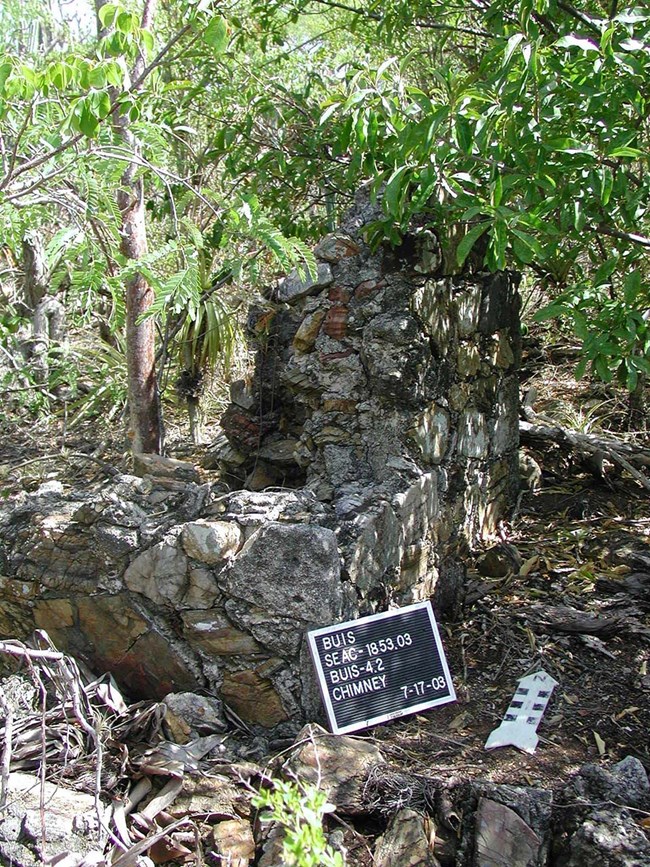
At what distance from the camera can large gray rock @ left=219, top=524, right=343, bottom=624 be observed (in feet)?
10.7

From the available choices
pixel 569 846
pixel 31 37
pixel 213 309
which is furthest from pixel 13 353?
pixel 569 846

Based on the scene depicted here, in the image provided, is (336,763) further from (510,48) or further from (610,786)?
(510,48)

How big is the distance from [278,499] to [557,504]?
221cm

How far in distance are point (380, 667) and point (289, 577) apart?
0.49 meters

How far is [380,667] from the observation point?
11.0 ft

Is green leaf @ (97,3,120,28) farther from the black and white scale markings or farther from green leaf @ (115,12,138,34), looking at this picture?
the black and white scale markings

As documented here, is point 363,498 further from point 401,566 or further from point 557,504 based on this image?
point 557,504

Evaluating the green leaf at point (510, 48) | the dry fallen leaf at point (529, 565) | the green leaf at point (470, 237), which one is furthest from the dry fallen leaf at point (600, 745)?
the green leaf at point (510, 48)

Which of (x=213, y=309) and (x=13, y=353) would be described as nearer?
(x=213, y=309)

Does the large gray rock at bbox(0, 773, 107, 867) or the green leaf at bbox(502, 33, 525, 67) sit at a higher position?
the green leaf at bbox(502, 33, 525, 67)

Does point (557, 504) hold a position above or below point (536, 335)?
below

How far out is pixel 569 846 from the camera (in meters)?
2.63

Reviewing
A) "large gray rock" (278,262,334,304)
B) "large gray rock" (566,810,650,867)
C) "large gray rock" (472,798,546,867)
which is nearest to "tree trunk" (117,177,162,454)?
"large gray rock" (278,262,334,304)

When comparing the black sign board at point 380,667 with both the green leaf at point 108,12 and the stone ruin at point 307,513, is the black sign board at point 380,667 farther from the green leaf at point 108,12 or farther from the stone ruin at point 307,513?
the green leaf at point 108,12
